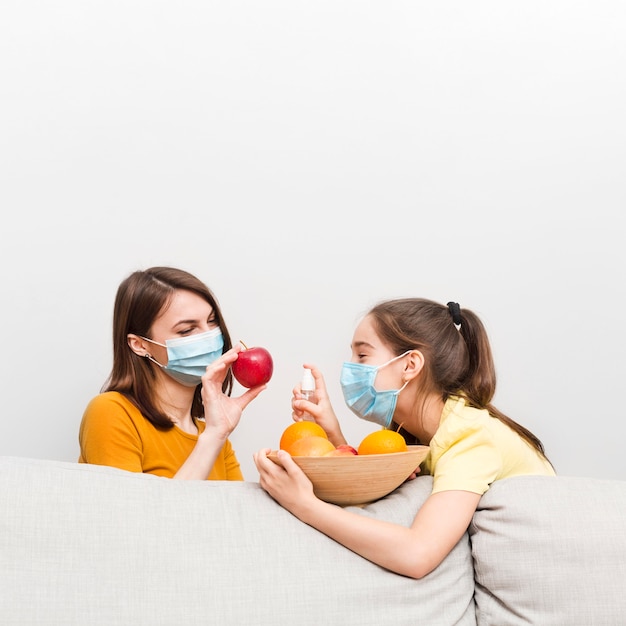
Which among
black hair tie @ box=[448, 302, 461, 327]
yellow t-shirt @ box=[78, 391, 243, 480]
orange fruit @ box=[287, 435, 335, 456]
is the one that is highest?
black hair tie @ box=[448, 302, 461, 327]

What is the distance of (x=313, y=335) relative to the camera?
2.38 metres

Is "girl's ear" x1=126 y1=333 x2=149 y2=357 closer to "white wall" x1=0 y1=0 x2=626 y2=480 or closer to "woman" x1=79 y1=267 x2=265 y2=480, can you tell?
"woman" x1=79 y1=267 x2=265 y2=480

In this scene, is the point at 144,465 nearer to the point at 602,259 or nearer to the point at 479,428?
the point at 479,428

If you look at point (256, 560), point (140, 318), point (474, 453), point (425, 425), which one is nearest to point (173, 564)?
point (256, 560)

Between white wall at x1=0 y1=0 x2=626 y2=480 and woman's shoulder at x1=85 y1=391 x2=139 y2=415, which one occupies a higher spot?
white wall at x1=0 y1=0 x2=626 y2=480

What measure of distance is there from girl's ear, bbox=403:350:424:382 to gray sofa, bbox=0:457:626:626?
0.37 m

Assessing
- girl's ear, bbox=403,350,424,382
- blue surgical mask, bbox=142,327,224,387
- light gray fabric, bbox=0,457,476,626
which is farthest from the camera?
blue surgical mask, bbox=142,327,224,387

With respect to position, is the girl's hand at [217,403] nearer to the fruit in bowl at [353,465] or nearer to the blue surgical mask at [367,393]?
the blue surgical mask at [367,393]

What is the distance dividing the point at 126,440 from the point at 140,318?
1.05ft

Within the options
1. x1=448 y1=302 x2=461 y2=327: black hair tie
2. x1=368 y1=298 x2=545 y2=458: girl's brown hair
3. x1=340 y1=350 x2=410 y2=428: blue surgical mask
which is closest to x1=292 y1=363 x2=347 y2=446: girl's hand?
x1=340 y1=350 x2=410 y2=428: blue surgical mask

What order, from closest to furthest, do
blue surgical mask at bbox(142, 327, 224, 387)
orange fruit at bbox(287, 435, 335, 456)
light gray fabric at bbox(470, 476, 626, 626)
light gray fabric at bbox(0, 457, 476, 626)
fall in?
1. light gray fabric at bbox(0, 457, 476, 626)
2. light gray fabric at bbox(470, 476, 626, 626)
3. orange fruit at bbox(287, 435, 335, 456)
4. blue surgical mask at bbox(142, 327, 224, 387)

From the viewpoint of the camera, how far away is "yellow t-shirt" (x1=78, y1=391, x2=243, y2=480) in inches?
71.2

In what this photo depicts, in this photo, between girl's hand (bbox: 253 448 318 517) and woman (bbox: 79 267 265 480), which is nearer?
girl's hand (bbox: 253 448 318 517)

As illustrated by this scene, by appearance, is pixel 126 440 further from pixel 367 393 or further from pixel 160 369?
pixel 367 393
